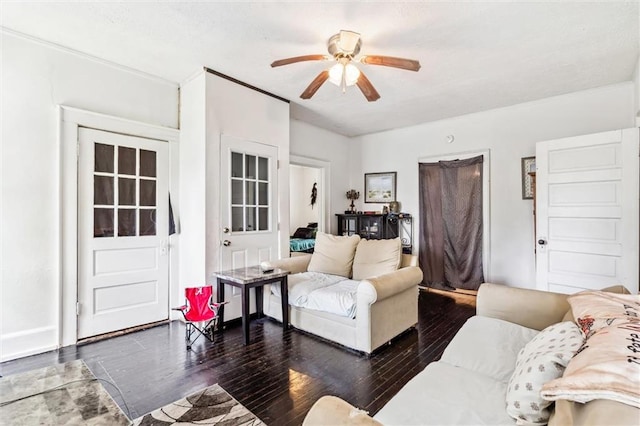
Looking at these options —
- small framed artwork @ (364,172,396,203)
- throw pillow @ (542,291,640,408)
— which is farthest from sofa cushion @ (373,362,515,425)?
small framed artwork @ (364,172,396,203)

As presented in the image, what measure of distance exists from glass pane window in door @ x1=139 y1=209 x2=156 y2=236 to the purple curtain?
3.95 meters

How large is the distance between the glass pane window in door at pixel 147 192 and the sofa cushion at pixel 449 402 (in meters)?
3.19

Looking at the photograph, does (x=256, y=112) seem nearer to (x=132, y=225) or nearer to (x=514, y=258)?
(x=132, y=225)

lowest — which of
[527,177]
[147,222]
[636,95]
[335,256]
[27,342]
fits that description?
[27,342]

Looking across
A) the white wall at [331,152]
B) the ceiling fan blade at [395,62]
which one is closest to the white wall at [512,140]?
the white wall at [331,152]

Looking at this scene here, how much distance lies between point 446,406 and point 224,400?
1248 mm

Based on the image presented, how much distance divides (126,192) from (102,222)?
1.25ft

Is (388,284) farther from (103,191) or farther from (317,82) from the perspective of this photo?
(103,191)

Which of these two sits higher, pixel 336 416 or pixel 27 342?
pixel 336 416

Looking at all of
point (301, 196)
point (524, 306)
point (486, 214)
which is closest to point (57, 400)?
point (524, 306)

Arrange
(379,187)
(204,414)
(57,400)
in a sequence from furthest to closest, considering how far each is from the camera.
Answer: (379,187), (204,414), (57,400)

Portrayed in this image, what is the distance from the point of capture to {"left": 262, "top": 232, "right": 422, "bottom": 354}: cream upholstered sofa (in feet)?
8.52

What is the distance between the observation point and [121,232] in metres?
3.16

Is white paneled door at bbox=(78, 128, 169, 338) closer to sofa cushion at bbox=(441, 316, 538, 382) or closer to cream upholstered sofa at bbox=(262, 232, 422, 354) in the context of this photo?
cream upholstered sofa at bbox=(262, 232, 422, 354)
